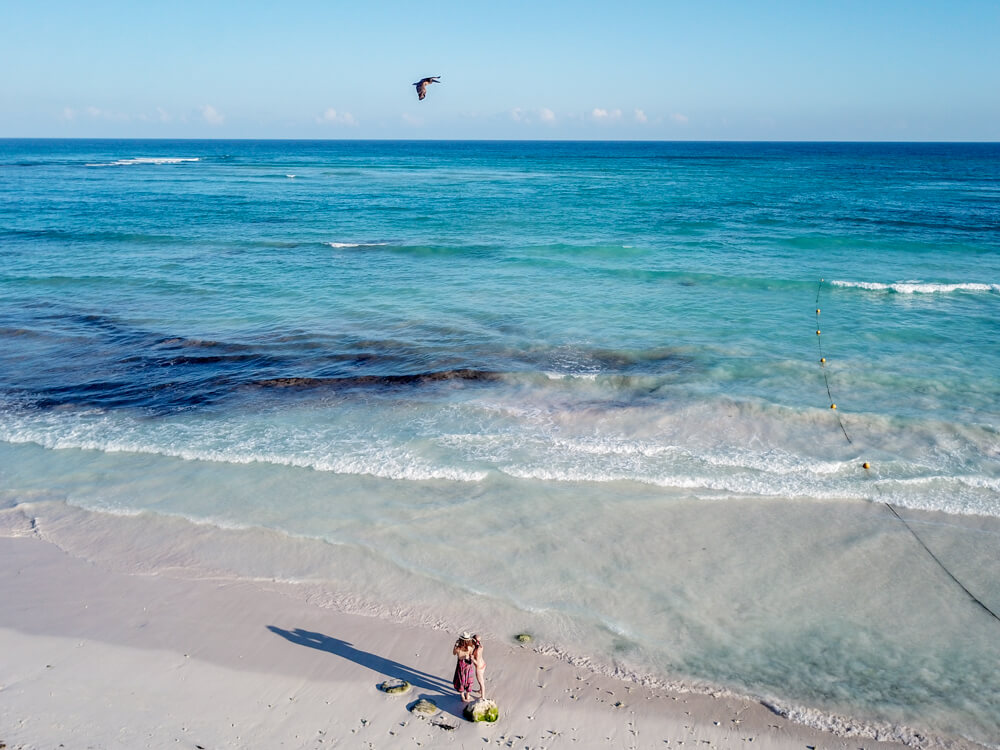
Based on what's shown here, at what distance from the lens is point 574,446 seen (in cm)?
1462

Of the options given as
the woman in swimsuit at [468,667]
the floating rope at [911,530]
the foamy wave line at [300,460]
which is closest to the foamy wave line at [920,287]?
the floating rope at [911,530]

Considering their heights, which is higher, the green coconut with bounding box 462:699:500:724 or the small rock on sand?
the green coconut with bounding box 462:699:500:724

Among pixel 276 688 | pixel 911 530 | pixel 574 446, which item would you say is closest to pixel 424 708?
pixel 276 688

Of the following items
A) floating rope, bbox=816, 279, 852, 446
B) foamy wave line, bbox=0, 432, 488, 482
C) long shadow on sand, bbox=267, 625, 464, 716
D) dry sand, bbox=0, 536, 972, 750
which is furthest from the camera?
floating rope, bbox=816, 279, 852, 446

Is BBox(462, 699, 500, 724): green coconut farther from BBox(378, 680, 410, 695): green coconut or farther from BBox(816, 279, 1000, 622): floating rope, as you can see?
BBox(816, 279, 1000, 622): floating rope

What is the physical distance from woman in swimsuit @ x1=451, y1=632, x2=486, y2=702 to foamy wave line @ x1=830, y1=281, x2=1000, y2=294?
23.9 metres

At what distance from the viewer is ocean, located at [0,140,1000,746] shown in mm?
Answer: 9648

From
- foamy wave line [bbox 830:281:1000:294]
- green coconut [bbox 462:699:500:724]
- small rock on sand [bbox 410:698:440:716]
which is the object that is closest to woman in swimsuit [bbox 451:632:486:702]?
green coconut [bbox 462:699:500:724]

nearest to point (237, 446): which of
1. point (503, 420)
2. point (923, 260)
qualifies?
point (503, 420)

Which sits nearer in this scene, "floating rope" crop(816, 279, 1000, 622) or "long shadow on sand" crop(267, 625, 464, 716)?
"long shadow on sand" crop(267, 625, 464, 716)

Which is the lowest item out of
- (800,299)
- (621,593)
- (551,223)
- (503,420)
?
(621,593)

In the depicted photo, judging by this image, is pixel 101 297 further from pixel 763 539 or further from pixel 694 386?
pixel 763 539

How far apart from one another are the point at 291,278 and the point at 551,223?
60.9 feet

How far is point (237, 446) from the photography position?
14664mm
